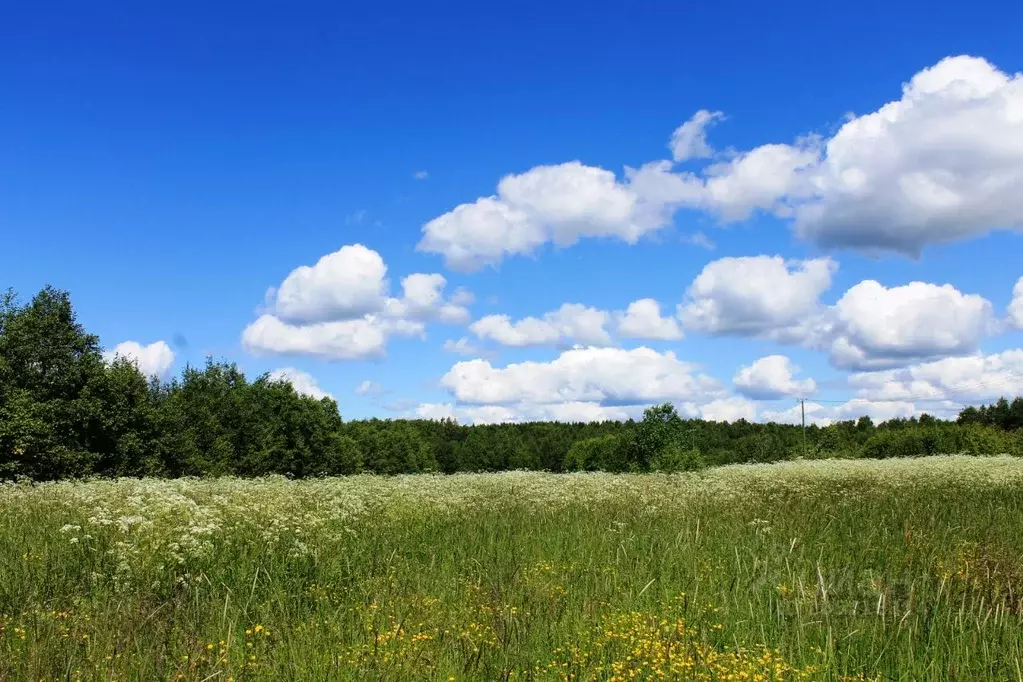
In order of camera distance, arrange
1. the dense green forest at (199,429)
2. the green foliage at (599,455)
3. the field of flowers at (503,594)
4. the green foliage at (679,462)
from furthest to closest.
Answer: the green foliage at (599,455)
the green foliage at (679,462)
the dense green forest at (199,429)
the field of flowers at (503,594)

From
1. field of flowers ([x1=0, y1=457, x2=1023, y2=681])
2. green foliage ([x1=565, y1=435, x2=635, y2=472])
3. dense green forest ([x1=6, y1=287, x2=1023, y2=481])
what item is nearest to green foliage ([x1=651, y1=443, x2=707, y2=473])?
dense green forest ([x1=6, y1=287, x2=1023, y2=481])

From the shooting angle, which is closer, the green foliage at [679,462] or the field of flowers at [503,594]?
the field of flowers at [503,594]

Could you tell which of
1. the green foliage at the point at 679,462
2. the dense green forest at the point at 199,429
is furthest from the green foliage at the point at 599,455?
the green foliage at the point at 679,462

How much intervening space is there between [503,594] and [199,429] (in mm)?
44272

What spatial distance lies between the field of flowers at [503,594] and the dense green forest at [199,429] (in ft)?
52.4

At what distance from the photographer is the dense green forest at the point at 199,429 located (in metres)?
32.4

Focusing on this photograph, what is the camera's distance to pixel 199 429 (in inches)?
1801

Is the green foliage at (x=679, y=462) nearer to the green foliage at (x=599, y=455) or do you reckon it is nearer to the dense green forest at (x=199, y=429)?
the dense green forest at (x=199, y=429)

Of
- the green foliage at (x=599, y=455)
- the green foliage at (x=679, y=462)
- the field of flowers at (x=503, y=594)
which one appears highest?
the field of flowers at (x=503, y=594)

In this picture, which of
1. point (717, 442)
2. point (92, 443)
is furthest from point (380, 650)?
point (717, 442)

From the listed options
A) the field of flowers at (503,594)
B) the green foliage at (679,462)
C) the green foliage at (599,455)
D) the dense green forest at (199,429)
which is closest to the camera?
the field of flowers at (503,594)

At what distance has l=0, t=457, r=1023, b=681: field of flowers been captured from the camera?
486cm

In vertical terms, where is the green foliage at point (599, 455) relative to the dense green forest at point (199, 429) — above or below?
below

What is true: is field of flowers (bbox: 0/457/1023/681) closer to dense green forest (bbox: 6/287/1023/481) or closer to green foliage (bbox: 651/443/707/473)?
dense green forest (bbox: 6/287/1023/481)
